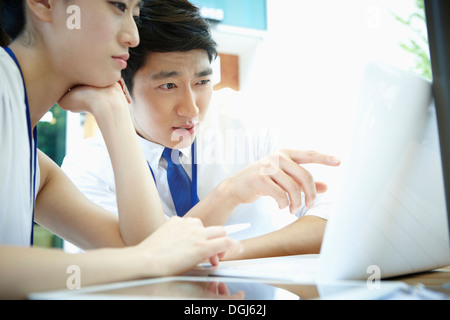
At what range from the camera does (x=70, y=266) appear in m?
0.42

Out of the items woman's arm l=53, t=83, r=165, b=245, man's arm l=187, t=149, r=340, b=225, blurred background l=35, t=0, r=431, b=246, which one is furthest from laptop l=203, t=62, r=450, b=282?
blurred background l=35, t=0, r=431, b=246

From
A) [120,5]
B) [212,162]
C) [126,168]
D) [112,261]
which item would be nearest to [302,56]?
[212,162]

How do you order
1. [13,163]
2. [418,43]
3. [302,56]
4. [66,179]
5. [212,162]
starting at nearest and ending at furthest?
1. [13,163]
2. [66,179]
3. [212,162]
4. [418,43]
5. [302,56]

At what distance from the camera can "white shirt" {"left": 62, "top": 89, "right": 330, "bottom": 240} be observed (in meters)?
1.25

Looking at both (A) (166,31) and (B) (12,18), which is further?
(A) (166,31)

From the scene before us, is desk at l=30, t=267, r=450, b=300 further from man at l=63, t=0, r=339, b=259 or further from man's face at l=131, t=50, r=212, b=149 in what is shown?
man's face at l=131, t=50, r=212, b=149

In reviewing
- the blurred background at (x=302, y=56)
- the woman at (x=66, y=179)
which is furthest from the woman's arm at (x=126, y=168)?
the blurred background at (x=302, y=56)

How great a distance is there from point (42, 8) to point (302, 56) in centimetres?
255

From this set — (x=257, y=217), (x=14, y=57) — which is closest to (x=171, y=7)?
(x=14, y=57)

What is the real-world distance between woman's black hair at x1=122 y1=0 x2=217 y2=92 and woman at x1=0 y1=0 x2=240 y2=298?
27 cm

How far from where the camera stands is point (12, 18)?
2.60 feet

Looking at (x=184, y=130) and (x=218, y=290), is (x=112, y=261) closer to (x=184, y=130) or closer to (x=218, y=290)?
(x=218, y=290)

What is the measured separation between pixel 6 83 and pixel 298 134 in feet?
8.63
